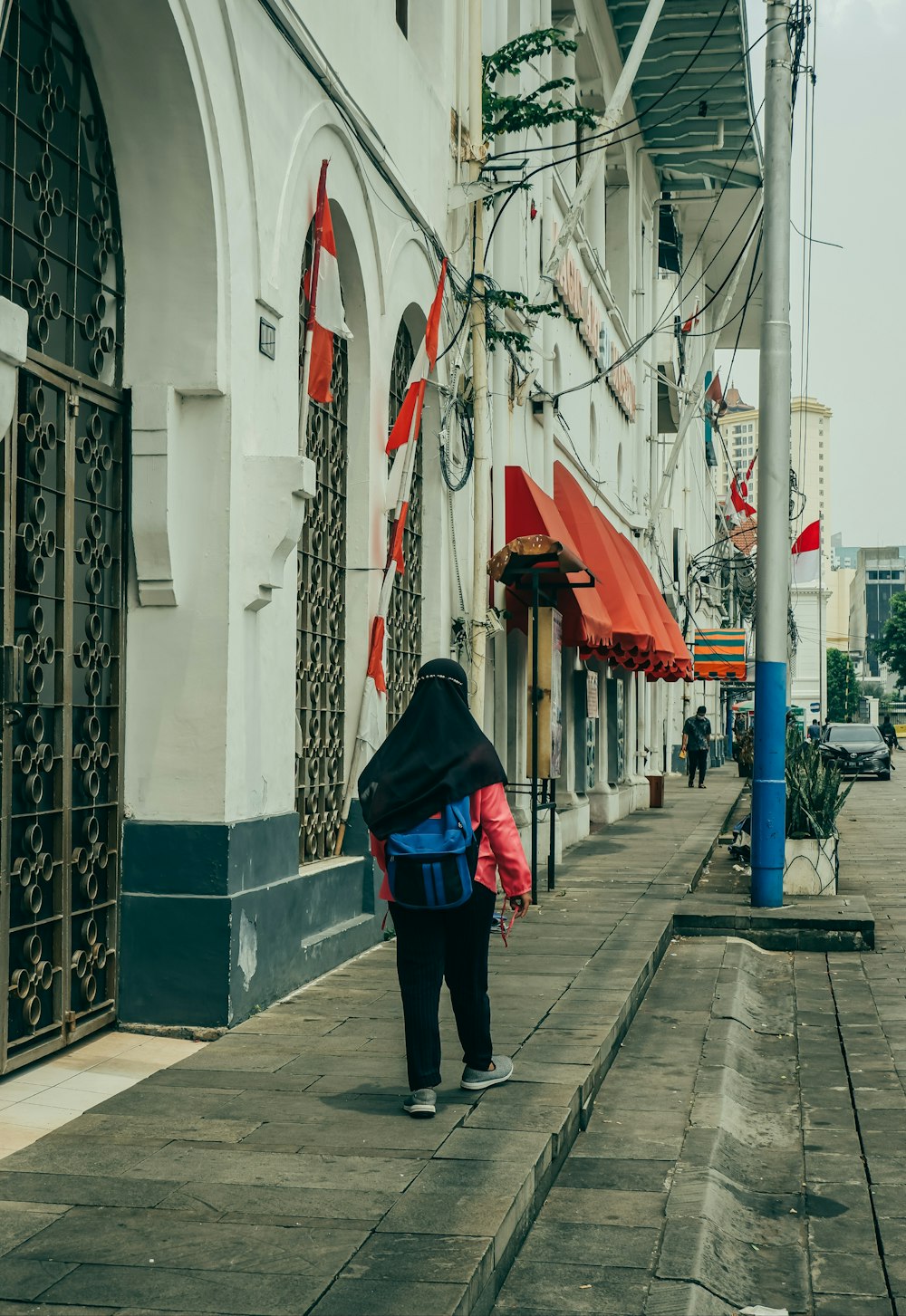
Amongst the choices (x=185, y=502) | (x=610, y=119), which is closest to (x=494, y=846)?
(x=185, y=502)

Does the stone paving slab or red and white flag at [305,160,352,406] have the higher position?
red and white flag at [305,160,352,406]

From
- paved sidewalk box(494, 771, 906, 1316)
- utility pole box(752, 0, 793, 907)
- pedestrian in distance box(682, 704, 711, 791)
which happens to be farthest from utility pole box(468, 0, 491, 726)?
pedestrian in distance box(682, 704, 711, 791)

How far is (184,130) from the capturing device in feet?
24.2

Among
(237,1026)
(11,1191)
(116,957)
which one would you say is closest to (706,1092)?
(237,1026)

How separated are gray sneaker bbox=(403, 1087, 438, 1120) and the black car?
37368mm

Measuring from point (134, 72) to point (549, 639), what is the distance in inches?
298

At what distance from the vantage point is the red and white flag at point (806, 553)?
102ft

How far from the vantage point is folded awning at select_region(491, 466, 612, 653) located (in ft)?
48.3

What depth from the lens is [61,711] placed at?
269 inches

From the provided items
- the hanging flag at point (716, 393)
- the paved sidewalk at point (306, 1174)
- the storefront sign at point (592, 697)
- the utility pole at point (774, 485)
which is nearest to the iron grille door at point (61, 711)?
the paved sidewalk at point (306, 1174)

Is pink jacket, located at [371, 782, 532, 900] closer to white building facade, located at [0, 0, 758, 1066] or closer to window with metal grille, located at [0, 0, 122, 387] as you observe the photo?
white building facade, located at [0, 0, 758, 1066]

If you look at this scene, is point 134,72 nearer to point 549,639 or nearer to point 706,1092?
point 706,1092

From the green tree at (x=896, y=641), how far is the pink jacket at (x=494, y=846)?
4593 inches

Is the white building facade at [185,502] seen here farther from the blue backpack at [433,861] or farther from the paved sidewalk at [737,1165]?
the paved sidewalk at [737,1165]
